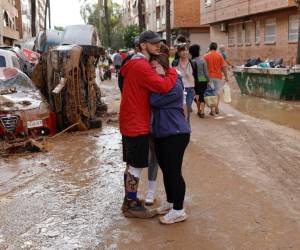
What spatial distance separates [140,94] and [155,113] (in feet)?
0.73

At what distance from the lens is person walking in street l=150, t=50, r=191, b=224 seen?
15.0 feet

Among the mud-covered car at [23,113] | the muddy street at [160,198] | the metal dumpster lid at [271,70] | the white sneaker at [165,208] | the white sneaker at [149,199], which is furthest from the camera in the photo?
the metal dumpster lid at [271,70]

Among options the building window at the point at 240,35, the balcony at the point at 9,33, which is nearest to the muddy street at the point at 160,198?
the building window at the point at 240,35

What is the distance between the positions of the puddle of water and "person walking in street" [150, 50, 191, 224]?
6.41m

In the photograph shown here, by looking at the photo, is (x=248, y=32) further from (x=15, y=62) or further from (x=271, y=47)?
(x=15, y=62)

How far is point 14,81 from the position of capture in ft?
36.2

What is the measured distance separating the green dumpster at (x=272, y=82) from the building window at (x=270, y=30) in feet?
30.5

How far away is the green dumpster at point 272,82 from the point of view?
46.2 feet

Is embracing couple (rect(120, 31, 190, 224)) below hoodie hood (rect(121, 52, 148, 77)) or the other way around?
below

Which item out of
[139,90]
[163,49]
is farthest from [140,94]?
[163,49]

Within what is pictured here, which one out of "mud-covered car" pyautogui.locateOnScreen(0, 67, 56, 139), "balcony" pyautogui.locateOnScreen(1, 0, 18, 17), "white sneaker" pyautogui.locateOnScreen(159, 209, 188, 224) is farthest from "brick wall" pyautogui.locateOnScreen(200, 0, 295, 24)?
"balcony" pyautogui.locateOnScreen(1, 0, 18, 17)

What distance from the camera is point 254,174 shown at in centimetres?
668

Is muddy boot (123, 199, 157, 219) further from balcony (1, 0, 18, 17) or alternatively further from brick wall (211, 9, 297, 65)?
balcony (1, 0, 18, 17)

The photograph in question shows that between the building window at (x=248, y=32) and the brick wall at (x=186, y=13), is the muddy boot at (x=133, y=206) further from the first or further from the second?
the brick wall at (x=186, y=13)
